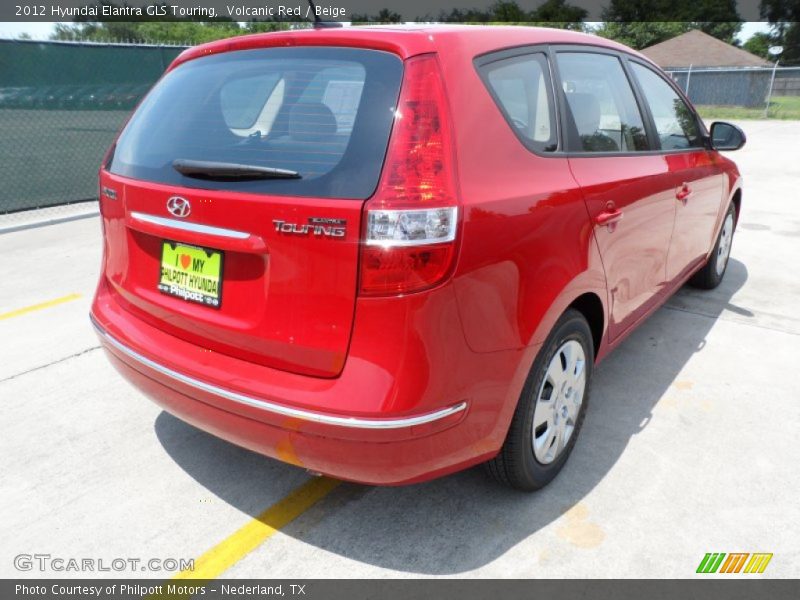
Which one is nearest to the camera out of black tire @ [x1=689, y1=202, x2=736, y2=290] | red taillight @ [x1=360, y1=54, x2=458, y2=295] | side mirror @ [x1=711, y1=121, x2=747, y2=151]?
red taillight @ [x1=360, y1=54, x2=458, y2=295]

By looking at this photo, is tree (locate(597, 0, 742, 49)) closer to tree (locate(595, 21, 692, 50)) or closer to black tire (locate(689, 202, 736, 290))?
tree (locate(595, 21, 692, 50))

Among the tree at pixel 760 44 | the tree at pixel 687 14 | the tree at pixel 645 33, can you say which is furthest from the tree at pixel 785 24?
the tree at pixel 645 33

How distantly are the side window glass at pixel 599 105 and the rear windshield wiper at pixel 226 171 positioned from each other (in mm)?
1218

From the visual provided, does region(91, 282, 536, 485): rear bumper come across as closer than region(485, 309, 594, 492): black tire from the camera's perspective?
Yes

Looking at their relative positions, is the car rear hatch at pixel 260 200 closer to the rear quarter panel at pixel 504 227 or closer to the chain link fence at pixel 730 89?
the rear quarter panel at pixel 504 227

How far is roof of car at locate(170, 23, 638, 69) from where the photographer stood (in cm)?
201

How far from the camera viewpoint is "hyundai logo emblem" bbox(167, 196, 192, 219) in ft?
7.12

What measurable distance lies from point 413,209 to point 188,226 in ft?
2.72

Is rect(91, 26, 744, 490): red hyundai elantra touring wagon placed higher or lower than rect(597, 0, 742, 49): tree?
lower

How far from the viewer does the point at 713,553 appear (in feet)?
7.55

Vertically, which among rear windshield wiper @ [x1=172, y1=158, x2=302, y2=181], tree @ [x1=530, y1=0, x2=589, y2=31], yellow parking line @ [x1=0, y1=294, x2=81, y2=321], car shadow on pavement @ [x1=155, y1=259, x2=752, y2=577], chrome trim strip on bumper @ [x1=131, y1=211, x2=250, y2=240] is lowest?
yellow parking line @ [x1=0, y1=294, x2=81, y2=321]

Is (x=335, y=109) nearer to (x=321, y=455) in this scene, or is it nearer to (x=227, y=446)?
(x=321, y=455)

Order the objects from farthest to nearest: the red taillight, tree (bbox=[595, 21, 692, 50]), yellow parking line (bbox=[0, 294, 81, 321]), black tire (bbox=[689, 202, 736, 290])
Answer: tree (bbox=[595, 21, 692, 50])
black tire (bbox=[689, 202, 736, 290])
yellow parking line (bbox=[0, 294, 81, 321])
the red taillight

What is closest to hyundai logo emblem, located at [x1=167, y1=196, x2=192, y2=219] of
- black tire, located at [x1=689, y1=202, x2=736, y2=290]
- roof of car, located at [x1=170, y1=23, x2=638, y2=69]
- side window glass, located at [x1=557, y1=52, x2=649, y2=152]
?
roof of car, located at [x1=170, y1=23, x2=638, y2=69]
